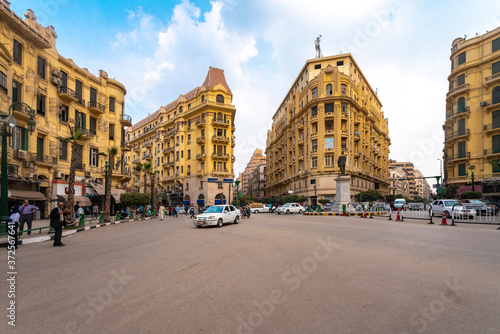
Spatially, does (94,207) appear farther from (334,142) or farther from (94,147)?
(334,142)

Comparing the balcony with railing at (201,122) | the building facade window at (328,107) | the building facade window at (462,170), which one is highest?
the building facade window at (328,107)

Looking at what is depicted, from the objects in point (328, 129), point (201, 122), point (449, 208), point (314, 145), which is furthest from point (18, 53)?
point (328, 129)

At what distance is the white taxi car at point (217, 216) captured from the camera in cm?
1667

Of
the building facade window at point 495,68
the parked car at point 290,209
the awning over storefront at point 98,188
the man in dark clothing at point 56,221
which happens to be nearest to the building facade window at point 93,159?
the awning over storefront at point 98,188

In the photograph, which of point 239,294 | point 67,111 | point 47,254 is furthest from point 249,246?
point 67,111

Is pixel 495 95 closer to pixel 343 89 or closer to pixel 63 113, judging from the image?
pixel 343 89

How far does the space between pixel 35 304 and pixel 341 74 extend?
176ft

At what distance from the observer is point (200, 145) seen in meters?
55.8

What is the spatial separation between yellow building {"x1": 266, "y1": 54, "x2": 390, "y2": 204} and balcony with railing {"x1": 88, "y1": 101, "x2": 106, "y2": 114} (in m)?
33.4

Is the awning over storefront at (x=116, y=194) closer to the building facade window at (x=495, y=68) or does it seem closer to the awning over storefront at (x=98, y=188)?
the awning over storefront at (x=98, y=188)

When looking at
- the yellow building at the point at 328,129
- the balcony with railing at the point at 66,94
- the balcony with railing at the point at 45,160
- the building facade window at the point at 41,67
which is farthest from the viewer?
the yellow building at the point at 328,129

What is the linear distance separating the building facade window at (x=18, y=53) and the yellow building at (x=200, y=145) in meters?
29.9

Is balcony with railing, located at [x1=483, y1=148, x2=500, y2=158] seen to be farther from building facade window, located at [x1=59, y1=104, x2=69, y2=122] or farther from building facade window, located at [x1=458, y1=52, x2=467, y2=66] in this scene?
building facade window, located at [x1=59, y1=104, x2=69, y2=122]

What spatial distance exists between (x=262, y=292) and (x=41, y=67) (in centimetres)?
3011
